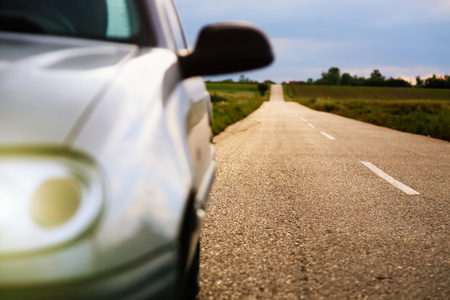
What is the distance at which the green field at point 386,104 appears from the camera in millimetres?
14250

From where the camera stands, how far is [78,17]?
5.31ft

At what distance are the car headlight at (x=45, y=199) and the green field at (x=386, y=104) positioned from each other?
12.7 meters

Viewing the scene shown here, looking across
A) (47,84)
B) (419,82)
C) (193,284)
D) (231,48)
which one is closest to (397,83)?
(419,82)

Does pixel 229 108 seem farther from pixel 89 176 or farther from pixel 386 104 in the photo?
pixel 386 104

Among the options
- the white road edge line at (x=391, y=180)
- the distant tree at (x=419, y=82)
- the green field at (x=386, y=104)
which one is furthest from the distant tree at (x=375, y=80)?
the white road edge line at (x=391, y=180)

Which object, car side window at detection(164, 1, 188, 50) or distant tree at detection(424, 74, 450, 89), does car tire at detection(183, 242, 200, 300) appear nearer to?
car side window at detection(164, 1, 188, 50)

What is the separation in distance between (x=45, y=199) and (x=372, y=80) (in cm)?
15170

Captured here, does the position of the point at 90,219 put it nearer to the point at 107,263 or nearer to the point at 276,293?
the point at 107,263

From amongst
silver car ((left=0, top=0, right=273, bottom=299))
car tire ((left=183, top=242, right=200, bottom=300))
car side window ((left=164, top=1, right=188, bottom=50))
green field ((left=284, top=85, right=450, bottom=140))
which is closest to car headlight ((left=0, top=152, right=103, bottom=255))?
silver car ((left=0, top=0, right=273, bottom=299))

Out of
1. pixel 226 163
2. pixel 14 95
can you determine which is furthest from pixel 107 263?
pixel 226 163

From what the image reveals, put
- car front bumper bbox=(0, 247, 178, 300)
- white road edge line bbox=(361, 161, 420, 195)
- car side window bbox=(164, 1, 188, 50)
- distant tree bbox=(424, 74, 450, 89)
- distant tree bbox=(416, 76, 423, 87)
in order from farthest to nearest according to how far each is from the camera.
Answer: distant tree bbox=(416, 76, 423, 87) < distant tree bbox=(424, 74, 450, 89) < white road edge line bbox=(361, 161, 420, 195) < car side window bbox=(164, 1, 188, 50) < car front bumper bbox=(0, 247, 178, 300)

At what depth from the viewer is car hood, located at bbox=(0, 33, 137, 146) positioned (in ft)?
2.68

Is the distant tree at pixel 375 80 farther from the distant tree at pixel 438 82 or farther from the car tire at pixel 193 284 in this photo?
the car tire at pixel 193 284

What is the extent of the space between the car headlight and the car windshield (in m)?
0.78
